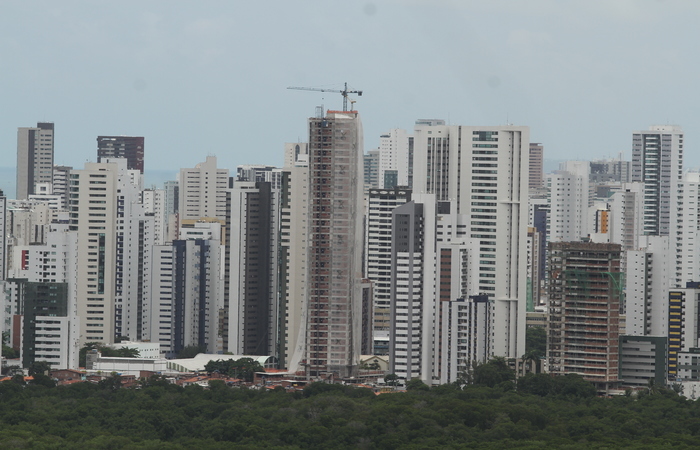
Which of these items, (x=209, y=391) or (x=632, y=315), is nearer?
(x=209, y=391)

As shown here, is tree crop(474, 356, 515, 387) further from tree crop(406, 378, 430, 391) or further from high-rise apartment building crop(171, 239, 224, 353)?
high-rise apartment building crop(171, 239, 224, 353)

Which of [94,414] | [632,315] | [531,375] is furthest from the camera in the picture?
[632,315]

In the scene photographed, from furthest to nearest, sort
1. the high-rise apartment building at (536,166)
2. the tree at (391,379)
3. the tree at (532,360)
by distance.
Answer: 1. the high-rise apartment building at (536,166)
2. the tree at (532,360)
3. the tree at (391,379)

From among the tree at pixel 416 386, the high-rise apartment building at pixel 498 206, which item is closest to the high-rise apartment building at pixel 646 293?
the high-rise apartment building at pixel 498 206

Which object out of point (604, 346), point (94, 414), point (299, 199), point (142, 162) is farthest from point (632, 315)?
point (142, 162)

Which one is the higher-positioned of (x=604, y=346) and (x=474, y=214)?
(x=474, y=214)

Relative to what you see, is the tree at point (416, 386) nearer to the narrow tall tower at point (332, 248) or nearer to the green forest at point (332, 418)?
the green forest at point (332, 418)

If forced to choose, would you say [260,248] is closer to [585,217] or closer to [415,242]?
[415,242]
